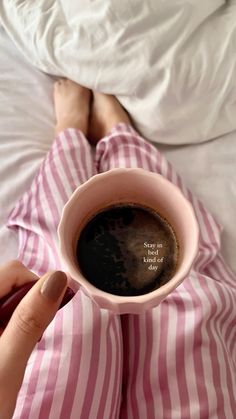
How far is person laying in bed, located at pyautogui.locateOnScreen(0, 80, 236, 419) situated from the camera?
1.78 feet

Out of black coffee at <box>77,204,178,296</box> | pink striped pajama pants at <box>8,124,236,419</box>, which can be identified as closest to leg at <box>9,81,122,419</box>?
pink striped pajama pants at <box>8,124,236,419</box>

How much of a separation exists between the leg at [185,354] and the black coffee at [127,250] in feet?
0.61

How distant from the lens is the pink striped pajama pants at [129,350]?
0.55 metres

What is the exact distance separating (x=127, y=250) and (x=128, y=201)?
0.06 meters

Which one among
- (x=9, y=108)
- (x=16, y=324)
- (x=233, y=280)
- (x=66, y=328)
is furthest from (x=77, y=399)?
(x=9, y=108)

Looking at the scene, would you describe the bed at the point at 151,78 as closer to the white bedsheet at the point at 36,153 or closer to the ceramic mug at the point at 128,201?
the white bedsheet at the point at 36,153

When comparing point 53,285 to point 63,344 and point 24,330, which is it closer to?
point 24,330

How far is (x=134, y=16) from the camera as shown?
2.46 feet

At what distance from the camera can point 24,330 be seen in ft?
1.32

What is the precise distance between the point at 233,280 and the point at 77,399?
A: 285mm

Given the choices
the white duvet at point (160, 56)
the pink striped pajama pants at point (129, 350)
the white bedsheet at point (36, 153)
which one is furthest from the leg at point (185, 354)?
the white duvet at point (160, 56)

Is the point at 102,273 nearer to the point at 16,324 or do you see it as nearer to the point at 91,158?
the point at 16,324

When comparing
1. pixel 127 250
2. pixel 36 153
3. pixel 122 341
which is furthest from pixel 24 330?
pixel 36 153

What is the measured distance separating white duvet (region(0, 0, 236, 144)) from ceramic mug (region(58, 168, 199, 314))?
1.04ft
